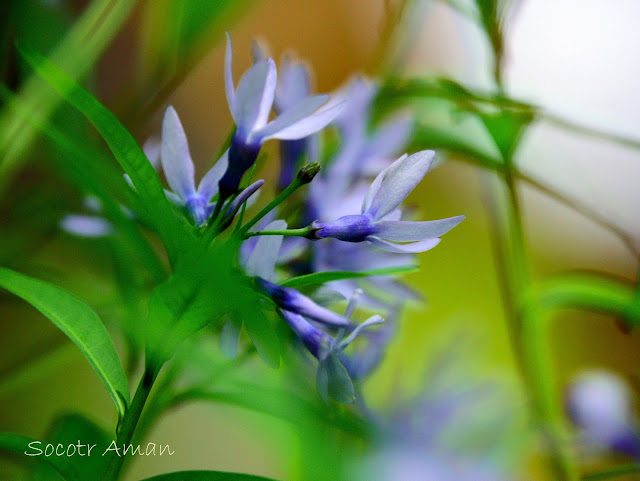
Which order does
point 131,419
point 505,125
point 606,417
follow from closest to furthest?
point 131,419 → point 505,125 → point 606,417

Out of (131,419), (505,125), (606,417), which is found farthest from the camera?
(606,417)

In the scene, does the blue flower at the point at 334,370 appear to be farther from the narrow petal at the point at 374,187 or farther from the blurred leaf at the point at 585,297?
the blurred leaf at the point at 585,297

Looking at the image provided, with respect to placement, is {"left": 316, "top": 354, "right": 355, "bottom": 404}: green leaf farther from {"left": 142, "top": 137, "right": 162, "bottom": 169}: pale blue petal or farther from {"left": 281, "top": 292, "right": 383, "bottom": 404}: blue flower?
{"left": 142, "top": 137, "right": 162, "bottom": 169}: pale blue petal

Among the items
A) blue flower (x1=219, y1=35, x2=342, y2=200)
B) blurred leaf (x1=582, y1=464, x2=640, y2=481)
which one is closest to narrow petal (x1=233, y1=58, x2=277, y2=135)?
blue flower (x1=219, y1=35, x2=342, y2=200)

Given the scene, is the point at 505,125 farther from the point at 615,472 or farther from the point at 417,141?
the point at 615,472

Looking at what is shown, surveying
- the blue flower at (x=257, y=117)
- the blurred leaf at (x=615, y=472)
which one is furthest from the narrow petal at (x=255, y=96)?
the blurred leaf at (x=615, y=472)

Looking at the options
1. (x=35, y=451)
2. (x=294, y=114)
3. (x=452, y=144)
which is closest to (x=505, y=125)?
(x=452, y=144)

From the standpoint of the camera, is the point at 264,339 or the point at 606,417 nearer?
the point at 264,339

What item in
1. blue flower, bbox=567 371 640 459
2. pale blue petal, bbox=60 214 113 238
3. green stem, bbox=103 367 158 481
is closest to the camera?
green stem, bbox=103 367 158 481
